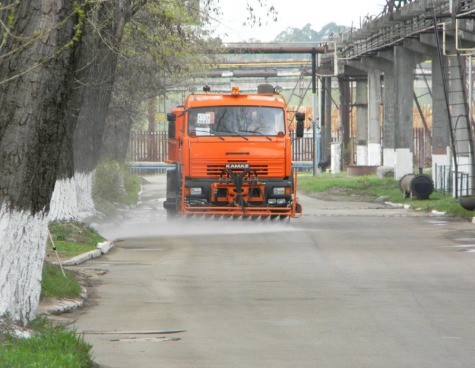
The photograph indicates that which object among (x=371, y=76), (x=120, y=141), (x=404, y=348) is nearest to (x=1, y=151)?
(x=404, y=348)

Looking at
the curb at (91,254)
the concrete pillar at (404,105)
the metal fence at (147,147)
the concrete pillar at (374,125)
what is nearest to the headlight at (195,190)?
the curb at (91,254)

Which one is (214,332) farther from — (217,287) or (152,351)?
(217,287)

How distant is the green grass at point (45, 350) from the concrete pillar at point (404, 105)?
3838cm

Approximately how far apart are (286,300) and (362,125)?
51.9 meters

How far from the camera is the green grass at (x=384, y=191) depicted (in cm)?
3406

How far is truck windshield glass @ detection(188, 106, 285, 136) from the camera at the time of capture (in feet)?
89.3

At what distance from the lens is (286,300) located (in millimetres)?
14055

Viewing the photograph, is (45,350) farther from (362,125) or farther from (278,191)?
(362,125)

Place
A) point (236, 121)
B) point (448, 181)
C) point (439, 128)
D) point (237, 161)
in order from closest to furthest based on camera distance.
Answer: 1. point (237, 161)
2. point (236, 121)
3. point (448, 181)
4. point (439, 128)

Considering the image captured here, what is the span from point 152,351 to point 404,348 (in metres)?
2.33

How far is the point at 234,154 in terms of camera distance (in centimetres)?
2686

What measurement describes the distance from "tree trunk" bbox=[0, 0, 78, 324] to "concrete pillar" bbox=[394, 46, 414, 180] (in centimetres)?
3763

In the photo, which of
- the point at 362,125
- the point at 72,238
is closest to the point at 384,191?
the point at 362,125

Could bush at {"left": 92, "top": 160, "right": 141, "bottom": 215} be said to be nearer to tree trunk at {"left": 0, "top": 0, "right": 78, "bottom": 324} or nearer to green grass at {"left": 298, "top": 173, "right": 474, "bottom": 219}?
green grass at {"left": 298, "top": 173, "right": 474, "bottom": 219}
